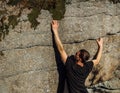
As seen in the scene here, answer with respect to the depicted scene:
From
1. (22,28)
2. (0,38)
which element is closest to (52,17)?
(22,28)

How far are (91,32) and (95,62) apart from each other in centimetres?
111

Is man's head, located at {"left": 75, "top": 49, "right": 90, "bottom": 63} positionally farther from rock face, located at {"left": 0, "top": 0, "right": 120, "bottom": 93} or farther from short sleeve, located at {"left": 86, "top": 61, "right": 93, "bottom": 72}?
rock face, located at {"left": 0, "top": 0, "right": 120, "bottom": 93}

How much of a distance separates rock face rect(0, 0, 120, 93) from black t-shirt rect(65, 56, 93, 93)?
31.4 inches

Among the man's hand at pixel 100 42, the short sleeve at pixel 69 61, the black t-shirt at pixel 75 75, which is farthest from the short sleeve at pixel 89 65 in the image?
the man's hand at pixel 100 42

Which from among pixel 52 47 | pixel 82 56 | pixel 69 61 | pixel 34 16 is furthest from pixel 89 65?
pixel 34 16

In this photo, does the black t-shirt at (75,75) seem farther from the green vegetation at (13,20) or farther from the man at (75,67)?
the green vegetation at (13,20)

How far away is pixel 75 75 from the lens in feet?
40.4

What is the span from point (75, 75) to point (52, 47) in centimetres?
134

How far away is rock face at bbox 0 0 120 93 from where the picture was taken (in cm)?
1244

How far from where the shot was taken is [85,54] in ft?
40.2

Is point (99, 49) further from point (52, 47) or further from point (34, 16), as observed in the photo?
point (34, 16)

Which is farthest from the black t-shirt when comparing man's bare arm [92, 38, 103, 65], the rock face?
man's bare arm [92, 38, 103, 65]

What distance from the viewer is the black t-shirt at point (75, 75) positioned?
12.3 m

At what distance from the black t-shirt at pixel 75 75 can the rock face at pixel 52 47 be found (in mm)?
798
